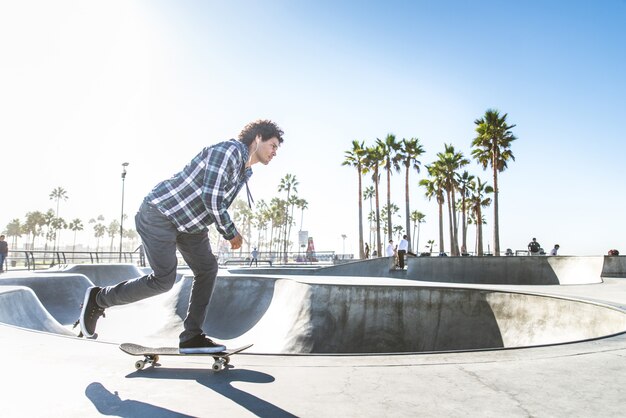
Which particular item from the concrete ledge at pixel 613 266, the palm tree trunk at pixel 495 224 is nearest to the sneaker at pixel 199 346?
the concrete ledge at pixel 613 266

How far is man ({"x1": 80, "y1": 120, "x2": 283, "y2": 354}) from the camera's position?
10.2 ft

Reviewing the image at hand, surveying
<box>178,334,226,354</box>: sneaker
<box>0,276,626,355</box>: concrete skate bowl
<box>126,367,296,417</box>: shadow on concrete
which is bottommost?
<box>0,276,626,355</box>: concrete skate bowl

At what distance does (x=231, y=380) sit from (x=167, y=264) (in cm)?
119

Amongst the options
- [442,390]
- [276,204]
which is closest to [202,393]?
[442,390]

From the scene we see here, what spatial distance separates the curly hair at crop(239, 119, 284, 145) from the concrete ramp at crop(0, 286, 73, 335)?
14.9 feet

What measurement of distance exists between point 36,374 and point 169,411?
1.15m

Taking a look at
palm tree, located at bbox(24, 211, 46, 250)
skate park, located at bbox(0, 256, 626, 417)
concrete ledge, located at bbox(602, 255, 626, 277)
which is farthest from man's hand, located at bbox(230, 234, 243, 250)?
palm tree, located at bbox(24, 211, 46, 250)

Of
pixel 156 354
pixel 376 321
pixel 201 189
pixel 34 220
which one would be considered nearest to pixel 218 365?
pixel 156 354

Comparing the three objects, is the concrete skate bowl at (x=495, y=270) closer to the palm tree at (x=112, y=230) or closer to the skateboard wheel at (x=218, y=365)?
the skateboard wheel at (x=218, y=365)

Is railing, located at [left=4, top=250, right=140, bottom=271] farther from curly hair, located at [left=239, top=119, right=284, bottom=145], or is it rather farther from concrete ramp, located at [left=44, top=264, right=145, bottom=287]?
curly hair, located at [left=239, top=119, right=284, bottom=145]

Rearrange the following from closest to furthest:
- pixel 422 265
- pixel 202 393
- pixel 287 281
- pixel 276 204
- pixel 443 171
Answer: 1. pixel 202 393
2. pixel 287 281
3. pixel 422 265
4. pixel 443 171
5. pixel 276 204

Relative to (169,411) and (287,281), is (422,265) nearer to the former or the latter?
(287,281)

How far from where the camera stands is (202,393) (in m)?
2.25

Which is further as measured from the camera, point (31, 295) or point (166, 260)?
point (31, 295)
